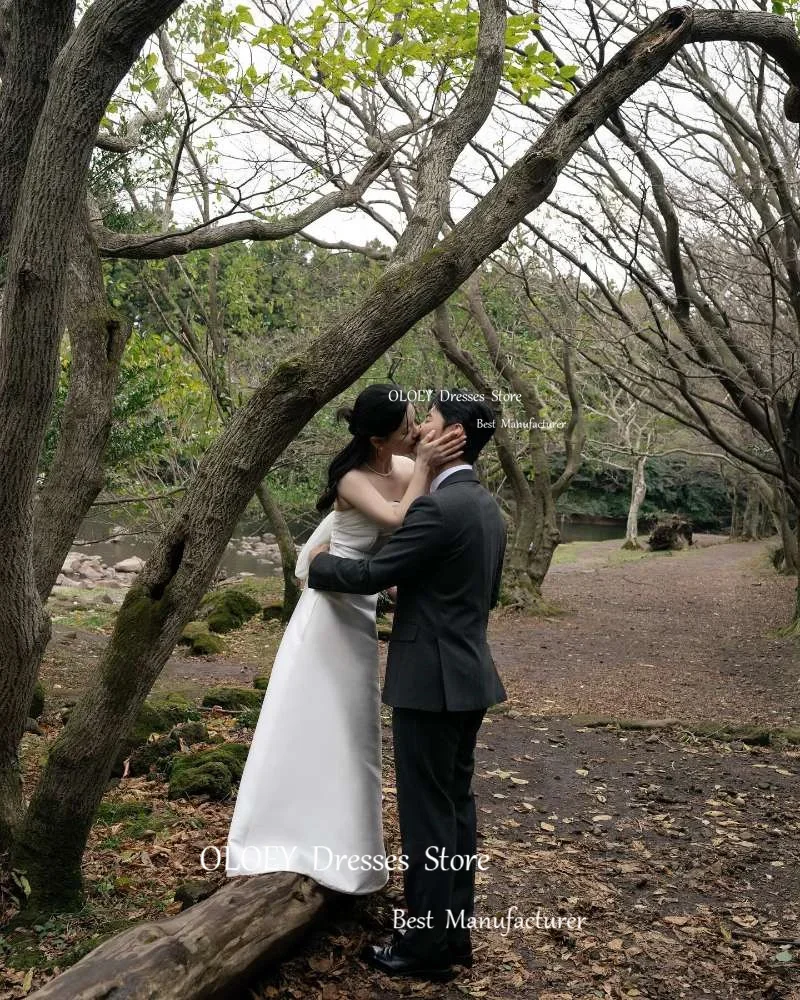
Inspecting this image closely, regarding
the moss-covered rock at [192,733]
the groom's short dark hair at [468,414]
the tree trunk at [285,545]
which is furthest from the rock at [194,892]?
the tree trunk at [285,545]

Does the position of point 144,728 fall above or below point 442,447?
below

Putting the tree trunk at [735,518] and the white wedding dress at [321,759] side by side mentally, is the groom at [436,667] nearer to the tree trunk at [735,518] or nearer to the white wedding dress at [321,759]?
the white wedding dress at [321,759]

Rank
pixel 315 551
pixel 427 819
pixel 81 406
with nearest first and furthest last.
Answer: pixel 427 819, pixel 315 551, pixel 81 406

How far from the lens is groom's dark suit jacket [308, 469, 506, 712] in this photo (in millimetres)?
3541

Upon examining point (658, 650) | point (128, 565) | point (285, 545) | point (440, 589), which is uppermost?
point (440, 589)

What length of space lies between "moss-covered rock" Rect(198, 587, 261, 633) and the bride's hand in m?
10.7

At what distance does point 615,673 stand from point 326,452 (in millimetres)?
7763

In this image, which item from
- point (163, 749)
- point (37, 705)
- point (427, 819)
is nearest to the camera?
point (427, 819)

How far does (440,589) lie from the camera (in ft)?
11.9

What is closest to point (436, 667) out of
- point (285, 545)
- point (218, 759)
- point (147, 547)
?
point (218, 759)

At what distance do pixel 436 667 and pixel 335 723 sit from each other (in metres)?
0.62

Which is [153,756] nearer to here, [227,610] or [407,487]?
[407,487]

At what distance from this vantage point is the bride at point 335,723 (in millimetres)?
3846

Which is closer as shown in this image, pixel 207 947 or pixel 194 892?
pixel 207 947
